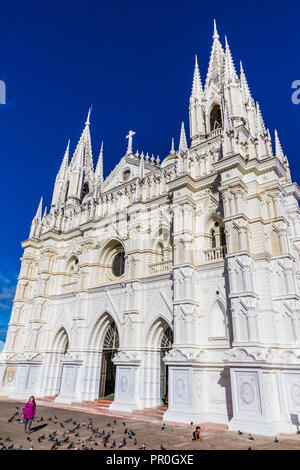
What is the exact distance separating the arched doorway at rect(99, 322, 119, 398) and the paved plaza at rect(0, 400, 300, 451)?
6.29 meters

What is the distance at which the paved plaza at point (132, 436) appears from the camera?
377 inches

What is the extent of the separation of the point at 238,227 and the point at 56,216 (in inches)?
709

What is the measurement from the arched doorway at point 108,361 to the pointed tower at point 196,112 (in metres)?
14.3

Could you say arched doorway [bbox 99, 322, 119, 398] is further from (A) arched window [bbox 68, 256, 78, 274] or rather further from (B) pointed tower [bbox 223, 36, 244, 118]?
(B) pointed tower [bbox 223, 36, 244, 118]

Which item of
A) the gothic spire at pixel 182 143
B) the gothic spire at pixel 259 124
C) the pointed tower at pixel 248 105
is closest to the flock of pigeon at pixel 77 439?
the gothic spire at pixel 182 143

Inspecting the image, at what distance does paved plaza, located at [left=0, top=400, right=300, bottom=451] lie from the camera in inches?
377

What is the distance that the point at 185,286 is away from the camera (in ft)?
52.9

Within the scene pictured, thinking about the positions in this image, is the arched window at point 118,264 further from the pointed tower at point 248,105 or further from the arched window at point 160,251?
the pointed tower at point 248,105

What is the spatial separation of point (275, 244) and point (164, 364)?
891 centimetres

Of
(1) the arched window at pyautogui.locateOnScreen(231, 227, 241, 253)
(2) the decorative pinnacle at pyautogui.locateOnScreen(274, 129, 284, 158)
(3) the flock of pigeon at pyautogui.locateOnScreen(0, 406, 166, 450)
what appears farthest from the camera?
(2) the decorative pinnacle at pyautogui.locateOnScreen(274, 129, 284, 158)

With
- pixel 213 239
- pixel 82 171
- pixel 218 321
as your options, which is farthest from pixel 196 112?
pixel 218 321

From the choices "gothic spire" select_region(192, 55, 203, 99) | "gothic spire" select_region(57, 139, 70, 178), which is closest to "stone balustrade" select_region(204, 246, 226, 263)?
"gothic spire" select_region(192, 55, 203, 99)

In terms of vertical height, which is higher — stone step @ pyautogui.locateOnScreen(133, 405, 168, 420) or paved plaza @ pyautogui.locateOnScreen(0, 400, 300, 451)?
stone step @ pyautogui.locateOnScreen(133, 405, 168, 420)
